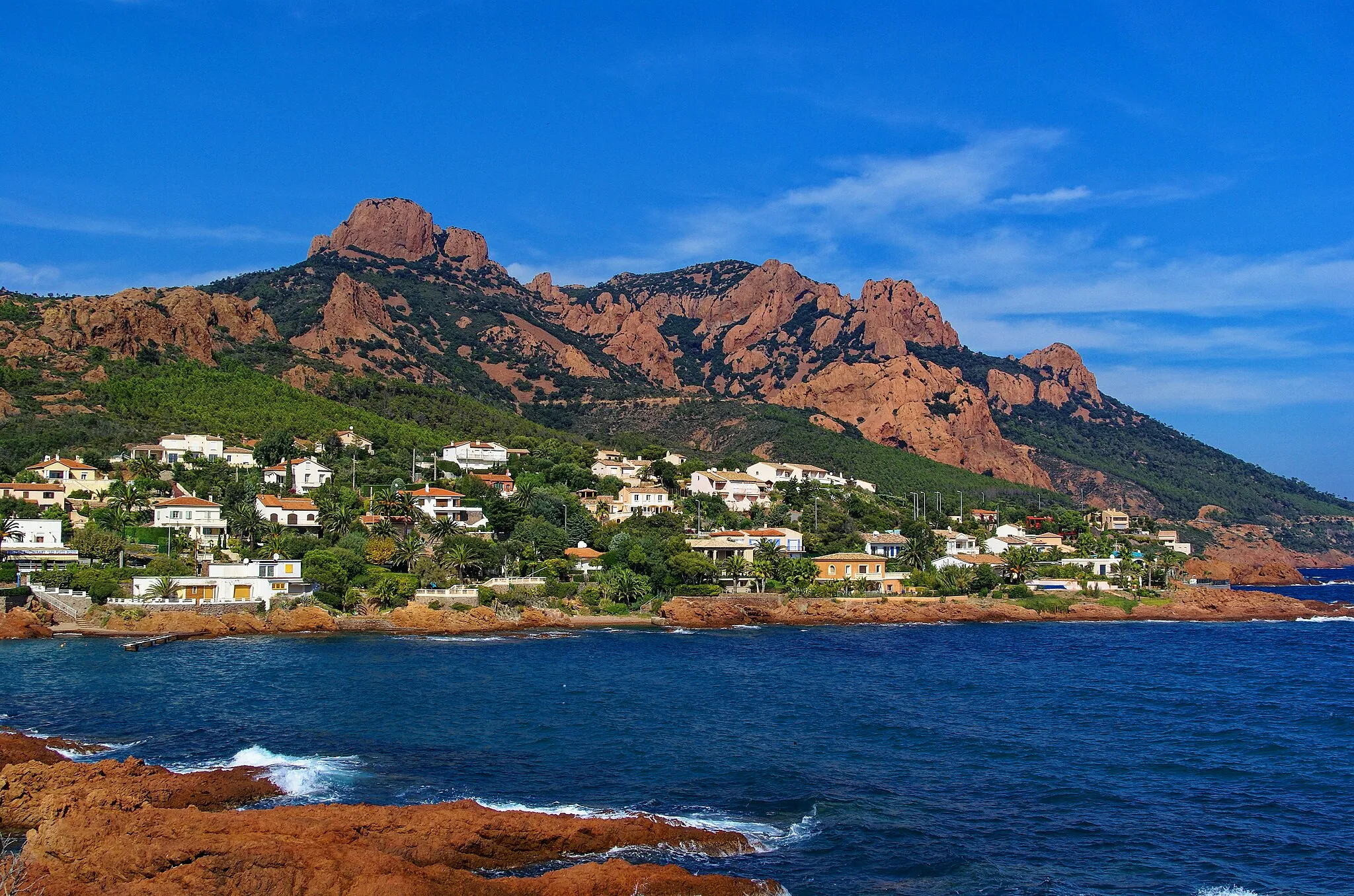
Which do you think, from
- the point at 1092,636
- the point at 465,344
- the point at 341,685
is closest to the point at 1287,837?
the point at 341,685

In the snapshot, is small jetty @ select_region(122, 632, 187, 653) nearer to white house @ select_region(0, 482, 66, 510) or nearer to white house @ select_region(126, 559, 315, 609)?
white house @ select_region(126, 559, 315, 609)

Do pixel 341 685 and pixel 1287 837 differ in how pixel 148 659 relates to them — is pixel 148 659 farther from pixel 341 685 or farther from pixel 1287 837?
pixel 1287 837

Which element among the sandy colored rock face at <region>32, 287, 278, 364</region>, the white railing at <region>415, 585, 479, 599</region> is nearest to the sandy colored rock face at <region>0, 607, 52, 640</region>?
the white railing at <region>415, 585, 479, 599</region>

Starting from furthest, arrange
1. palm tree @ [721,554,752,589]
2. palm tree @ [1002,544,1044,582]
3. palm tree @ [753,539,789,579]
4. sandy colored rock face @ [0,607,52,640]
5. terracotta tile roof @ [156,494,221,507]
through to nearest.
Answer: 1. palm tree @ [1002,544,1044,582]
2. palm tree @ [753,539,789,579]
3. palm tree @ [721,554,752,589]
4. terracotta tile roof @ [156,494,221,507]
5. sandy colored rock face @ [0,607,52,640]

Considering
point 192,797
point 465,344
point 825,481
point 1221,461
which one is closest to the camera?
point 192,797

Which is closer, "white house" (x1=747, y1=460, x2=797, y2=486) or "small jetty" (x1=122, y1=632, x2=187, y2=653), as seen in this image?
"small jetty" (x1=122, y1=632, x2=187, y2=653)

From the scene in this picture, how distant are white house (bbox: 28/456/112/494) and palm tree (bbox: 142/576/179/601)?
1689cm

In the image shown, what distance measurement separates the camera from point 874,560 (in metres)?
68.3

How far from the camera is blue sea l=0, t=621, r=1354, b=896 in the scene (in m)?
20.8

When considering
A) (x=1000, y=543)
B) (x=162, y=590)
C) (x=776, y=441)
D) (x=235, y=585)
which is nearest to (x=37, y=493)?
(x=162, y=590)

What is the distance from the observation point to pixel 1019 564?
234ft

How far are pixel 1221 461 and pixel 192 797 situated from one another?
662 feet

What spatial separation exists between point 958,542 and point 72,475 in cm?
6278

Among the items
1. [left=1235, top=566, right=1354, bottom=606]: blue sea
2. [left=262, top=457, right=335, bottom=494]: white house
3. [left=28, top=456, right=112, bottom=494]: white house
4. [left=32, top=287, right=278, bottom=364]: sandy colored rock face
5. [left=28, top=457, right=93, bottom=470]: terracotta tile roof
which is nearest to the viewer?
[left=28, top=456, right=112, bottom=494]: white house
